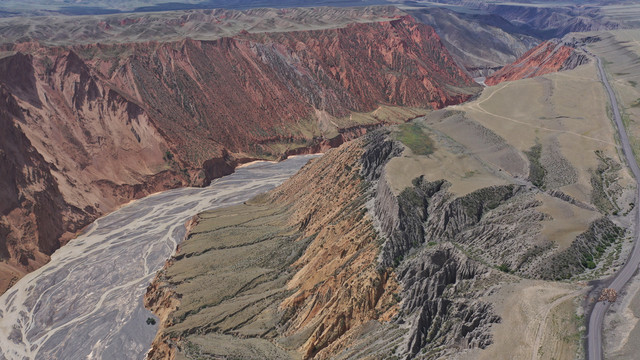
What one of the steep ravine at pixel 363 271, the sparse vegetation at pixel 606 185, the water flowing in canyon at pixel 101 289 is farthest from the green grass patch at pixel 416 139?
the water flowing in canyon at pixel 101 289

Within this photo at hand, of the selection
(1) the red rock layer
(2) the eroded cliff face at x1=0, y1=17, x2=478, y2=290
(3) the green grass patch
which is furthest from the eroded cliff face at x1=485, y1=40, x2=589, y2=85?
(3) the green grass patch

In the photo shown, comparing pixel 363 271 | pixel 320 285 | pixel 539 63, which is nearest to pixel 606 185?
pixel 363 271

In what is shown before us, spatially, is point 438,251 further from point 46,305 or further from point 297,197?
point 46,305

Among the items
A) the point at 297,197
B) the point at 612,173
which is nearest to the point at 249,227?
the point at 297,197

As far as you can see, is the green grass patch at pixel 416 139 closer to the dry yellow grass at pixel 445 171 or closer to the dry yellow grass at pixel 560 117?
the dry yellow grass at pixel 445 171

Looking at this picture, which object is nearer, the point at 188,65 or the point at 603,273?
the point at 603,273

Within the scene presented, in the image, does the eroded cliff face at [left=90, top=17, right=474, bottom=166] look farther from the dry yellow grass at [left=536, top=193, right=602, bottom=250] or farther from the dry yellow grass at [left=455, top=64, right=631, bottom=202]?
the dry yellow grass at [left=536, top=193, right=602, bottom=250]
